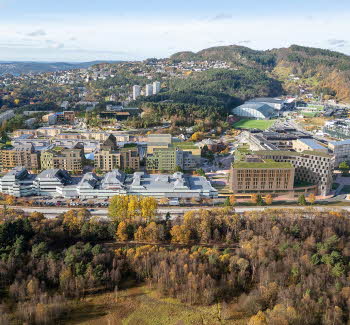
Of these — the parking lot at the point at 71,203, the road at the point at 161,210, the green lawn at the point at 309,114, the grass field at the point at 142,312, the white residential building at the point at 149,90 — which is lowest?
the grass field at the point at 142,312

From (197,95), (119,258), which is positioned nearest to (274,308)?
(119,258)

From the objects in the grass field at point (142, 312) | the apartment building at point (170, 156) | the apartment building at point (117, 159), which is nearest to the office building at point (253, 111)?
the apartment building at point (170, 156)

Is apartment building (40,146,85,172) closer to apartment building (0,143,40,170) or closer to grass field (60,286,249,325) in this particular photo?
apartment building (0,143,40,170)

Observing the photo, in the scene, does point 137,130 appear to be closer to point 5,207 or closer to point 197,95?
point 197,95

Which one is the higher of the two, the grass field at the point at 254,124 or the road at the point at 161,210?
the grass field at the point at 254,124

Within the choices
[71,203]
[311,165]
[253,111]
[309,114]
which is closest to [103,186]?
[71,203]

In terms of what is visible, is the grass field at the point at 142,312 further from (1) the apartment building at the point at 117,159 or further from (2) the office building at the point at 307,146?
(2) the office building at the point at 307,146
